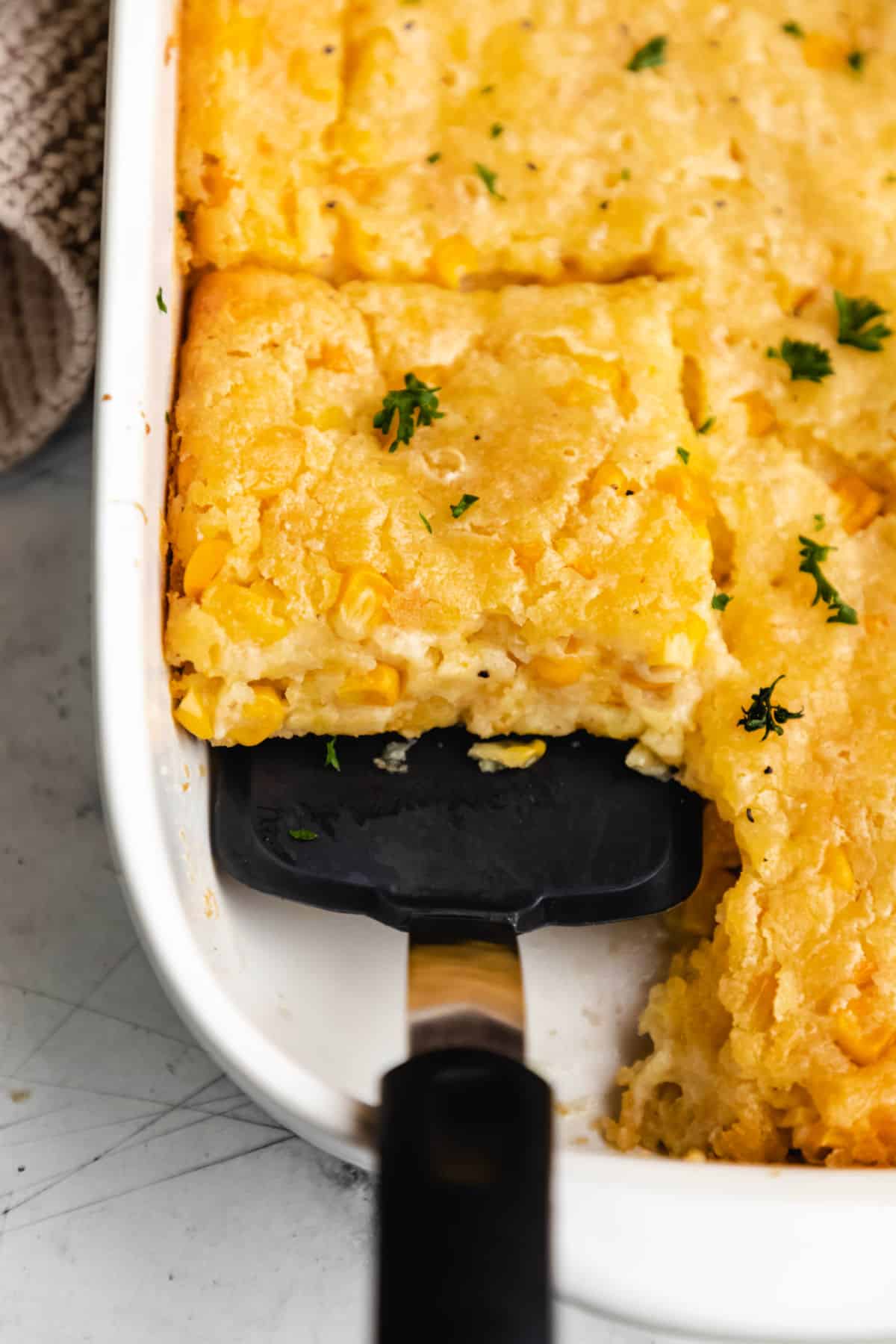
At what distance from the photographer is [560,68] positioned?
2.11 meters

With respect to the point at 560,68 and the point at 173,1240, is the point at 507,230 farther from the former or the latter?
the point at 173,1240

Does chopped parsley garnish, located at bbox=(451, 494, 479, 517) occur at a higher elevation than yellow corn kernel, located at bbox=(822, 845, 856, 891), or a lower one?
higher

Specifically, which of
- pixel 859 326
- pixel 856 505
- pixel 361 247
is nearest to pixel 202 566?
pixel 361 247

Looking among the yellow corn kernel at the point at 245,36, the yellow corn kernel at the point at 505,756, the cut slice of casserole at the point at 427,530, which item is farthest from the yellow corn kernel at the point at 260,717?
the yellow corn kernel at the point at 245,36

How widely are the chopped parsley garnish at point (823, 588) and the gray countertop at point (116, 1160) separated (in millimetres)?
1061

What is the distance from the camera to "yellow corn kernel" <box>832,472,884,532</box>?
1.93 metres

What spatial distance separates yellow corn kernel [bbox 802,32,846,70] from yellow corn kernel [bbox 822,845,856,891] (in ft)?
4.40

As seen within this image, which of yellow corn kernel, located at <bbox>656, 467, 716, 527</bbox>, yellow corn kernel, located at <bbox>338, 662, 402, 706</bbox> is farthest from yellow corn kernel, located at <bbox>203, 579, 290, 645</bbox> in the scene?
yellow corn kernel, located at <bbox>656, 467, 716, 527</bbox>

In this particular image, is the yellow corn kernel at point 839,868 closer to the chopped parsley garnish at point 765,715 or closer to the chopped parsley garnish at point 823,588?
the chopped parsley garnish at point 765,715

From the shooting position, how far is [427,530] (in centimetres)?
177

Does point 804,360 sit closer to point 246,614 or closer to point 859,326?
point 859,326

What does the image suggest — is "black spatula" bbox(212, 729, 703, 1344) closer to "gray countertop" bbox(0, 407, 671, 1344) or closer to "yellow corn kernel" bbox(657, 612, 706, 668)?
"yellow corn kernel" bbox(657, 612, 706, 668)

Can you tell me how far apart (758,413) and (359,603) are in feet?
2.38

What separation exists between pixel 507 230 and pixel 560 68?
32 centimetres
